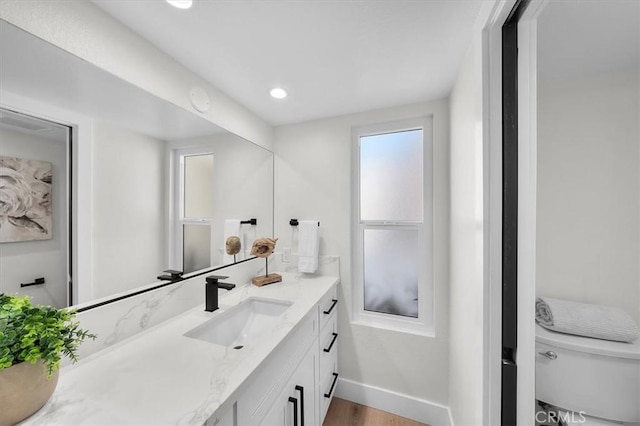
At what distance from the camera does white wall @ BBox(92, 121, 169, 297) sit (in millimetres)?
917

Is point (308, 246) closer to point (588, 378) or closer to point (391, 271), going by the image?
point (391, 271)

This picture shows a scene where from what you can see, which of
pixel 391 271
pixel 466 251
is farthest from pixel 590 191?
pixel 391 271

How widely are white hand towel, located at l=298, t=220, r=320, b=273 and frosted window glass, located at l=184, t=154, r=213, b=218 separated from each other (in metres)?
0.73

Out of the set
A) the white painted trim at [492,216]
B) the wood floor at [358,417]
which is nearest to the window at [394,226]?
the wood floor at [358,417]

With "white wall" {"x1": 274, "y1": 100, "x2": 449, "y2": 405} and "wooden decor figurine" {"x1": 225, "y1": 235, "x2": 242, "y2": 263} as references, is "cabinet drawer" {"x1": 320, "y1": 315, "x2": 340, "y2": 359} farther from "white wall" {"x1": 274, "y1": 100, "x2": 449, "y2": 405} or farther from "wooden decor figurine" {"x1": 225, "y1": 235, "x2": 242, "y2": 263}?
"wooden decor figurine" {"x1": 225, "y1": 235, "x2": 242, "y2": 263}

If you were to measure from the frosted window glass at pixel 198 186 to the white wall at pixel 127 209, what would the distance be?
0.14 metres

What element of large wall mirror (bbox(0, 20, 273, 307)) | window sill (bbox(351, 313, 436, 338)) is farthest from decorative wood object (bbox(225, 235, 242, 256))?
window sill (bbox(351, 313, 436, 338))

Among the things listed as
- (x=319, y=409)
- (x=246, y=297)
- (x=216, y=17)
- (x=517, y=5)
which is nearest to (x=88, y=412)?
(x=246, y=297)

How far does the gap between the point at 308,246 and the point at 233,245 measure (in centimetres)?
58

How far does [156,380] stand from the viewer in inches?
28.5

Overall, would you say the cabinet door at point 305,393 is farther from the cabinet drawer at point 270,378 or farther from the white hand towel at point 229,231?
the white hand towel at point 229,231

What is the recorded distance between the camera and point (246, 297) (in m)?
1.48

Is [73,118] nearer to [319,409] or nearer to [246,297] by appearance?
[246,297]

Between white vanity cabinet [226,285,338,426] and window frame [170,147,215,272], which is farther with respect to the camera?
Answer: window frame [170,147,215,272]
